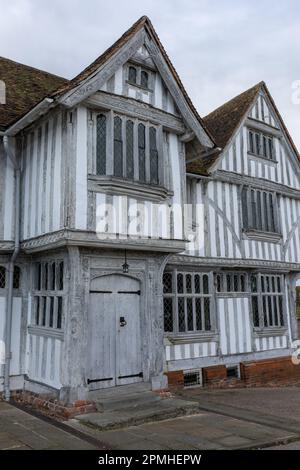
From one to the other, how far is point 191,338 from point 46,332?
4.41 metres

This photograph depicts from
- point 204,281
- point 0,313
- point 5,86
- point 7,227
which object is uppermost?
point 5,86

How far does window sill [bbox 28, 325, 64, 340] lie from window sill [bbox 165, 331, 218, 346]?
141 inches

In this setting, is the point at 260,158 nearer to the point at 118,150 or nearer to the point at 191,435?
the point at 118,150

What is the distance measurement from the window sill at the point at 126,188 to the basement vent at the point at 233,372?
6156 mm

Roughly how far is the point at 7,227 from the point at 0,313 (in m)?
1.90

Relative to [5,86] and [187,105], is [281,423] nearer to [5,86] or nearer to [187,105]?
[187,105]

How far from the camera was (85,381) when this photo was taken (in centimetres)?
817

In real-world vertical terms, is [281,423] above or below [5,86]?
below

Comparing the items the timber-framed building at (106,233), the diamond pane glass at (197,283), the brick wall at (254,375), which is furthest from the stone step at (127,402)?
the diamond pane glass at (197,283)

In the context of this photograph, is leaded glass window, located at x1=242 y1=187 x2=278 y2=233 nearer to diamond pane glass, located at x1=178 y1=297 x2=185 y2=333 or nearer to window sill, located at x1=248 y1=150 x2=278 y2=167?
window sill, located at x1=248 y1=150 x2=278 y2=167

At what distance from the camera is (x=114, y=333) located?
8914 millimetres

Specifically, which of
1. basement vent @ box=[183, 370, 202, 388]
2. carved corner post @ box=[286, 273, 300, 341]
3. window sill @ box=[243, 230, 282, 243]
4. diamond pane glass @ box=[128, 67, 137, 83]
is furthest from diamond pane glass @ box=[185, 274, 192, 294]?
diamond pane glass @ box=[128, 67, 137, 83]

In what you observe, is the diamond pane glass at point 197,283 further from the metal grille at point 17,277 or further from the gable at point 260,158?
the metal grille at point 17,277
